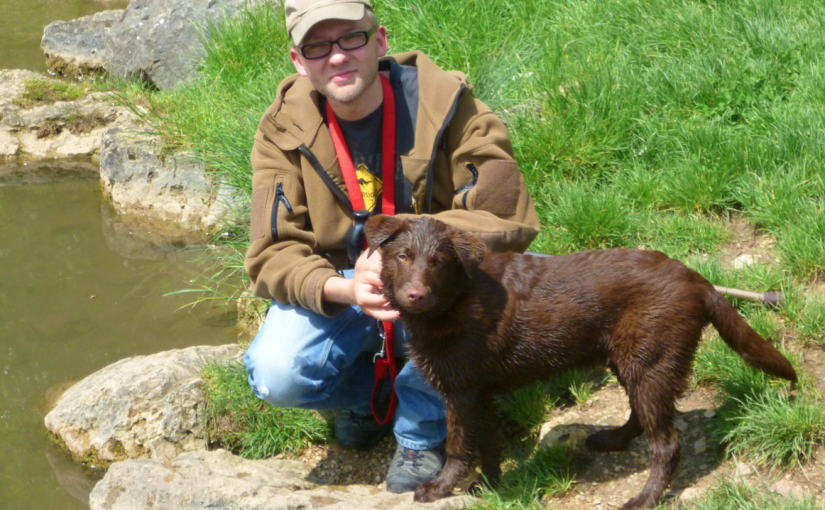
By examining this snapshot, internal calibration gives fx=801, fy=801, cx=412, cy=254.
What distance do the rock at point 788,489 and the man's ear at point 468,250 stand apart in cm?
135

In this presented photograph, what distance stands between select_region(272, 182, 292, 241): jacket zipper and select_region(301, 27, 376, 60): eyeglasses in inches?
22.6

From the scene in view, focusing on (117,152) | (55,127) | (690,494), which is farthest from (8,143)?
(690,494)

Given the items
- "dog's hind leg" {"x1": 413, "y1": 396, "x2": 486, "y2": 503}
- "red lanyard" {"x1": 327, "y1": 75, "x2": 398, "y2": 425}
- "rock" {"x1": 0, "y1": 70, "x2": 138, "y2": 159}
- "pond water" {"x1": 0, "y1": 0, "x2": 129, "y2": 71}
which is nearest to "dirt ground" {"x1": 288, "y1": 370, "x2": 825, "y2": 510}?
"dog's hind leg" {"x1": 413, "y1": 396, "x2": 486, "y2": 503}

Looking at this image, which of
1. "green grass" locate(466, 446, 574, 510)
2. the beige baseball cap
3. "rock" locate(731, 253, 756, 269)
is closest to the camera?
"green grass" locate(466, 446, 574, 510)

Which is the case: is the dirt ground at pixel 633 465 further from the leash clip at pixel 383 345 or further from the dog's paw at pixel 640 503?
the leash clip at pixel 383 345

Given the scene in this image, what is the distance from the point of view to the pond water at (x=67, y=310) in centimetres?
428

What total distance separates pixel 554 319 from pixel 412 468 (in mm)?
1025

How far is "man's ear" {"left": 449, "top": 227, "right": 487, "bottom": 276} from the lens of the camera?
2938 millimetres

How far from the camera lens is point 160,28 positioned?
8.30 meters

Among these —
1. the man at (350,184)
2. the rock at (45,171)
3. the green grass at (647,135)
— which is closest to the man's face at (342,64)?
the man at (350,184)

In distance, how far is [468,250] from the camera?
9.63 ft

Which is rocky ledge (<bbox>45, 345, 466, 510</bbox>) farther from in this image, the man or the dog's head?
the dog's head

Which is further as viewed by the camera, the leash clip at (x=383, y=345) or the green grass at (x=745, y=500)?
the leash clip at (x=383, y=345)

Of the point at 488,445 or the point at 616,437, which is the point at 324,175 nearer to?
the point at 488,445
